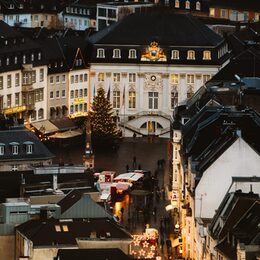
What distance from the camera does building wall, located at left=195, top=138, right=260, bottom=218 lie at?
9112 centimetres

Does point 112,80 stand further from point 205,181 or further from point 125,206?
point 205,181

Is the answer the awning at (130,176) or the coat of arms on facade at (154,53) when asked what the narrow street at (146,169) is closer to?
the awning at (130,176)

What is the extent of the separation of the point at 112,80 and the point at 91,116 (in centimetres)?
1038

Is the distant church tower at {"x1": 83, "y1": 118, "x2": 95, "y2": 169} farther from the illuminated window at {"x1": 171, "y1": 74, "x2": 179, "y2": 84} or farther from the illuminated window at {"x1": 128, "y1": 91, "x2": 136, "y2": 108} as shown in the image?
the illuminated window at {"x1": 171, "y1": 74, "x2": 179, "y2": 84}

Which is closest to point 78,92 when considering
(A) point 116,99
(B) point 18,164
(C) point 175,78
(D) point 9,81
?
(A) point 116,99

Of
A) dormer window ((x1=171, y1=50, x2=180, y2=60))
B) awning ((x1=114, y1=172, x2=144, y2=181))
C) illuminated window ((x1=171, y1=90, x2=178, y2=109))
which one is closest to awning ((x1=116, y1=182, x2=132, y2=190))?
awning ((x1=114, y1=172, x2=144, y2=181))

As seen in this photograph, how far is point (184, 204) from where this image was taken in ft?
322

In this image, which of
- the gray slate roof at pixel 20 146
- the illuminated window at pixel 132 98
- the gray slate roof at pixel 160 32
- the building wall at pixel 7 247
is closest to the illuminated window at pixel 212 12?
the gray slate roof at pixel 160 32

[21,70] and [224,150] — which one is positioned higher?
[21,70]

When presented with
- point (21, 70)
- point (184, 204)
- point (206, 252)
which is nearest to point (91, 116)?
point (21, 70)

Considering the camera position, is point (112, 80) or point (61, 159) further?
point (112, 80)

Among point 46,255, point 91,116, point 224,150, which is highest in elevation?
point 91,116

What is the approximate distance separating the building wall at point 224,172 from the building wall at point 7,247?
10.6 m

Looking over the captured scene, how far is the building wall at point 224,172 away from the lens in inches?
3588
